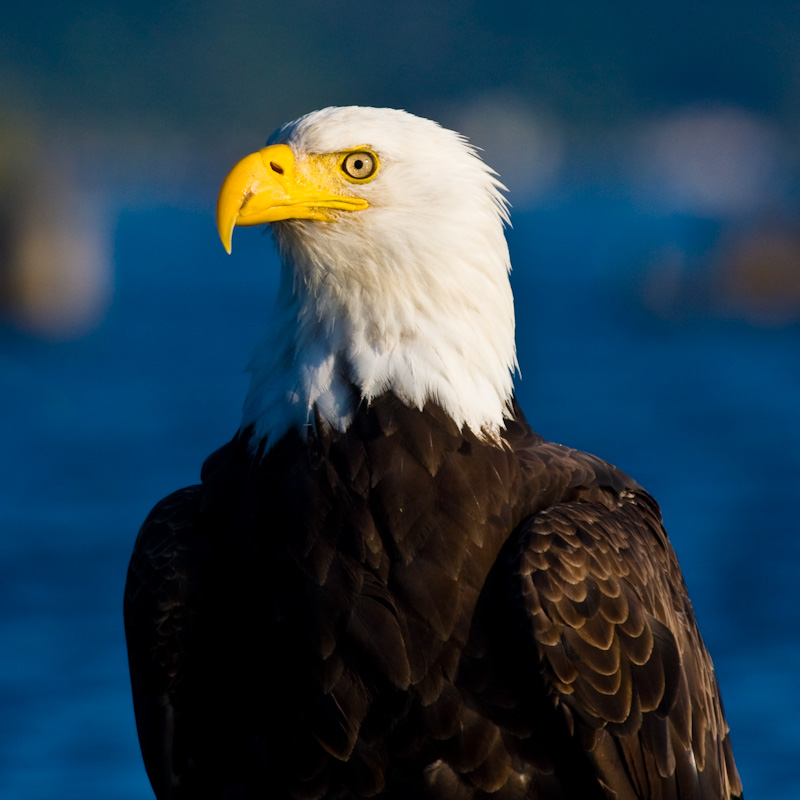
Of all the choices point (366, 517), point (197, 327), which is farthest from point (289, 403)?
point (197, 327)

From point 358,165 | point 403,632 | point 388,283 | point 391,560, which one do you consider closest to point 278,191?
point 358,165

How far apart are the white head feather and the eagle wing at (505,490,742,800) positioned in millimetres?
424

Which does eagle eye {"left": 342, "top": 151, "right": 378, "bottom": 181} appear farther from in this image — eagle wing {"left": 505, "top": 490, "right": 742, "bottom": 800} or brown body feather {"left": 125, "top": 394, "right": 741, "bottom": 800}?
eagle wing {"left": 505, "top": 490, "right": 742, "bottom": 800}

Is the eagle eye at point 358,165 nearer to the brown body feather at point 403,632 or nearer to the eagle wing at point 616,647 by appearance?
the brown body feather at point 403,632

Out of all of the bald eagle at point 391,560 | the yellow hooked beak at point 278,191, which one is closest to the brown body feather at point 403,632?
the bald eagle at point 391,560

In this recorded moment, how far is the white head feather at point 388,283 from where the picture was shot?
365 centimetres

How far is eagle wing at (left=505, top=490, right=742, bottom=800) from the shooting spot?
138 inches

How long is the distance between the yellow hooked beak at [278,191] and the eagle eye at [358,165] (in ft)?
0.11

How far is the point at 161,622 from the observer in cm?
373

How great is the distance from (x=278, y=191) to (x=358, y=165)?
223 mm

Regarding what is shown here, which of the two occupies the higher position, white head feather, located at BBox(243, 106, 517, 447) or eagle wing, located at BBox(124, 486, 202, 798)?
white head feather, located at BBox(243, 106, 517, 447)

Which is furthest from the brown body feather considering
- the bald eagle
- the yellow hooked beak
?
the yellow hooked beak

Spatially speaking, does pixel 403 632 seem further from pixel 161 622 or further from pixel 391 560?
pixel 161 622

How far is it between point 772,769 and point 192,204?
28371mm
